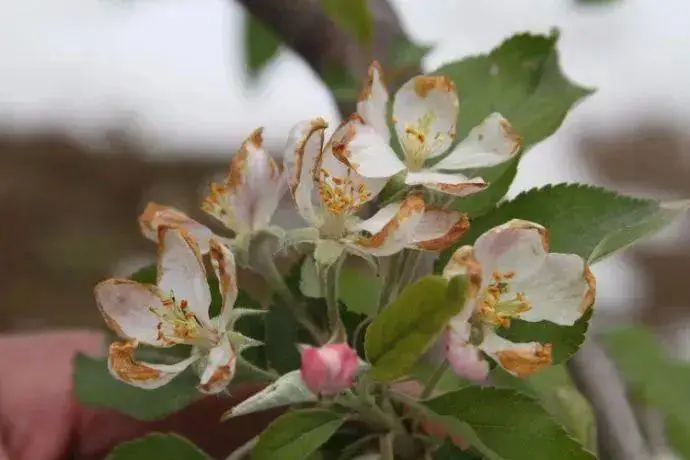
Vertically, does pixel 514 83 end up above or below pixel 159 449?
above

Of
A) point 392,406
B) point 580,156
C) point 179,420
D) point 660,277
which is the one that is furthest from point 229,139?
point 392,406

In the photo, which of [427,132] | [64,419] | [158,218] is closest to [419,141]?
[427,132]

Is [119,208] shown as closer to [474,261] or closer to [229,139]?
[229,139]

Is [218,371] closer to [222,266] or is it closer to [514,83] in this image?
[222,266]

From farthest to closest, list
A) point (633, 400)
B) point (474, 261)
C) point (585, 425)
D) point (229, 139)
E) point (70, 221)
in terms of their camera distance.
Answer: point (229, 139) → point (70, 221) → point (633, 400) → point (585, 425) → point (474, 261)

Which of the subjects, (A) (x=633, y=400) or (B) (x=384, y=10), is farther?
(A) (x=633, y=400)

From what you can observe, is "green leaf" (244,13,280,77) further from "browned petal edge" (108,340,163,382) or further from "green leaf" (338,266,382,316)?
"browned petal edge" (108,340,163,382)
